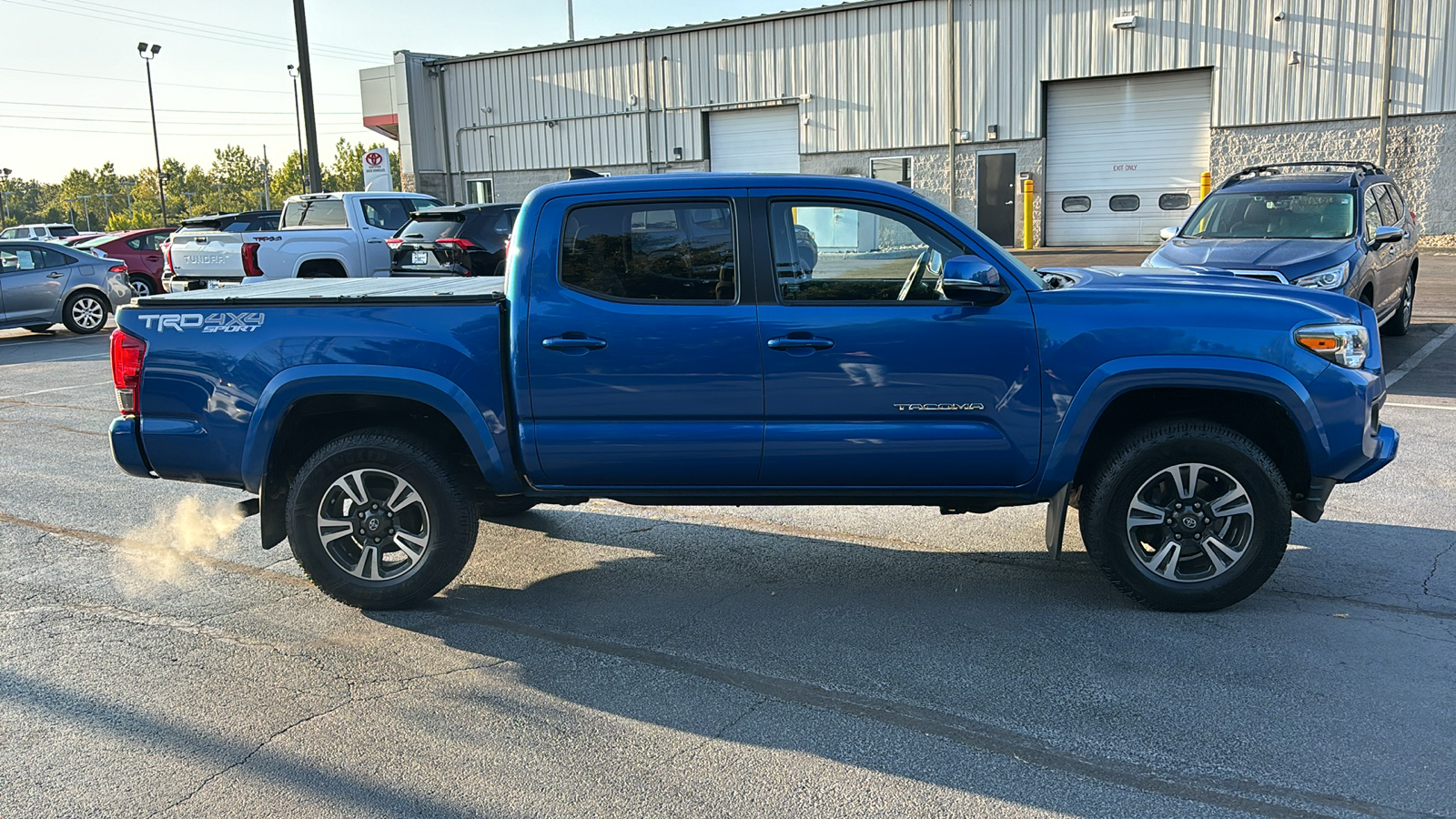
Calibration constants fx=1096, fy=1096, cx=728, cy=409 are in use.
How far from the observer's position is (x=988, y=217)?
96.3 feet

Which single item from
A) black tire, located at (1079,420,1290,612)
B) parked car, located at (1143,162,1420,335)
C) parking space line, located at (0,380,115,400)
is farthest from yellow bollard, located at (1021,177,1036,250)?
black tire, located at (1079,420,1290,612)

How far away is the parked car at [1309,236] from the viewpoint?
962 centimetres

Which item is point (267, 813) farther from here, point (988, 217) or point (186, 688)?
point (988, 217)

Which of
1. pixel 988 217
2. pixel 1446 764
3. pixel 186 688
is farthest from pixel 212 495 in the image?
pixel 988 217

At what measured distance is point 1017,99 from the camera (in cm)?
2789

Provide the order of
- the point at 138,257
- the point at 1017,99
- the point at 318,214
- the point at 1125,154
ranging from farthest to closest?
1. the point at 1017,99
2. the point at 1125,154
3. the point at 138,257
4. the point at 318,214

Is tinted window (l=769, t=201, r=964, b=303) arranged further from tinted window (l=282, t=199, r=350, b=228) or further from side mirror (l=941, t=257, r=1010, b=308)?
tinted window (l=282, t=199, r=350, b=228)

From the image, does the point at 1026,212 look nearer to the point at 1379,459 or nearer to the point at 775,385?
the point at 1379,459

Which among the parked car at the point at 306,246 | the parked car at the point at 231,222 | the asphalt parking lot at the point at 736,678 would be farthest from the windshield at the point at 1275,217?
the parked car at the point at 231,222

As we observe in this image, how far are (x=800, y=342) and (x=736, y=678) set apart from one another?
1408 mm

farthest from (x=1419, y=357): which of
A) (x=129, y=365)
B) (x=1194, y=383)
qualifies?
(x=129, y=365)

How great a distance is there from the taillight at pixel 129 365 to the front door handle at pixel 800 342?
285cm

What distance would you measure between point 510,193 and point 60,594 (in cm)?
3335

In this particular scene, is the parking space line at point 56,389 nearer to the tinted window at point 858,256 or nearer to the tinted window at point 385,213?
the tinted window at point 385,213
